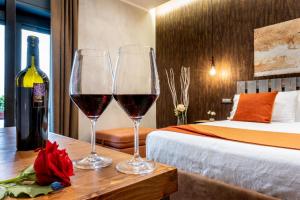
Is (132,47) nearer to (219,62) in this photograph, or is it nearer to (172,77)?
(219,62)

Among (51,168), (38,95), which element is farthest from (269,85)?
(51,168)

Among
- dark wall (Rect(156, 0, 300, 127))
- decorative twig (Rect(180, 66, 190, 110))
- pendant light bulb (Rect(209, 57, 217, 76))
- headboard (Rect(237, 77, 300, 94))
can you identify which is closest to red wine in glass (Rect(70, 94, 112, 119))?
headboard (Rect(237, 77, 300, 94))

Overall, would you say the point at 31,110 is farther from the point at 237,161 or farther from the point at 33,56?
the point at 237,161

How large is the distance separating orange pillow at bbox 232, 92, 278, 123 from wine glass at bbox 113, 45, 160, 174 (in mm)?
2495

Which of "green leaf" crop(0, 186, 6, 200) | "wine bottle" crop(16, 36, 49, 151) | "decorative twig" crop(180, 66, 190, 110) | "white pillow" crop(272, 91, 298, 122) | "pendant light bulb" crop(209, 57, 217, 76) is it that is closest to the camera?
"green leaf" crop(0, 186, 6, 200)

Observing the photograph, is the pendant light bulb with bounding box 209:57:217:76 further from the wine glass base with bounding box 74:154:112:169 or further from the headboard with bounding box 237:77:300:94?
the wine glass base with bounding box 74:154:112:169

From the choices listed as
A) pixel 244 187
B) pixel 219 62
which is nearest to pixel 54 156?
pixel 244 187

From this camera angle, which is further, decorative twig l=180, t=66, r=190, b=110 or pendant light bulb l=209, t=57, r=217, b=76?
decorative twig l=180, t=66, r=190, b=110

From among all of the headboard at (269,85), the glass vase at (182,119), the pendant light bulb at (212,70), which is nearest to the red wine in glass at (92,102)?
the headboard at (269,85)

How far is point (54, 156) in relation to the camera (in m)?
0.36

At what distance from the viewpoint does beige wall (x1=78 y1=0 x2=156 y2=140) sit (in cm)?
362

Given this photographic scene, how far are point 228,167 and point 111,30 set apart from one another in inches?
133

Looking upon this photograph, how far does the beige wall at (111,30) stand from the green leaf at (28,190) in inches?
132

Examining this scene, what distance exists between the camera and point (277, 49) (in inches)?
116
